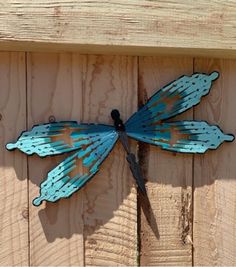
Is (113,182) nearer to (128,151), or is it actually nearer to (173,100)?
(128,151)

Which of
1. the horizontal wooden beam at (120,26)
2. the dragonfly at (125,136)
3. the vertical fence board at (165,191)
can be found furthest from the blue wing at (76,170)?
the horizontal wooden beam at (120,26)

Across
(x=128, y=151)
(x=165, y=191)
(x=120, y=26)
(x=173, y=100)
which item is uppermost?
(x=120, y=26)

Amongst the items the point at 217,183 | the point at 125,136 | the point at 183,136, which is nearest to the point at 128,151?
the point at 125,136

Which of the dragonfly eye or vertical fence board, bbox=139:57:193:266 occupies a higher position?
the dragonfly eye

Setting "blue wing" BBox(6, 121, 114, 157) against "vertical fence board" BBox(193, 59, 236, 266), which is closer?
"blue wing" BBox(6, 121, 114, 157)

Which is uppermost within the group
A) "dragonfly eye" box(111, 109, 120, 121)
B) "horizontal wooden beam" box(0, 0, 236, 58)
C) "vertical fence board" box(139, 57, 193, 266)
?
"horizontal wooden beam" box(0, 0, 236, 58)

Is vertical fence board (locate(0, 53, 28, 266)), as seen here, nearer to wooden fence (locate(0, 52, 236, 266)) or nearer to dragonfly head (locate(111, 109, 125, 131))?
wooden fence (locate(0, 52, 236, 266))

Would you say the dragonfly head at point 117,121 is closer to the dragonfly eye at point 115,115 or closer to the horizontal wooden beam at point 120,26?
the dragonfly eye at point 115,115

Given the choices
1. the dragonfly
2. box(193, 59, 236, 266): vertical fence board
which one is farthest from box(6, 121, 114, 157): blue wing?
box(193, 59, 236, 266): vertical fence board
